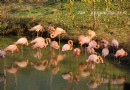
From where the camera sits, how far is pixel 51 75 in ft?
77.0

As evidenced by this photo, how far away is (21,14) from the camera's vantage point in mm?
34062

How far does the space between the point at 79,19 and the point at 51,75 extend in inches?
358

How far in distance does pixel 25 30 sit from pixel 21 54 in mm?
4731

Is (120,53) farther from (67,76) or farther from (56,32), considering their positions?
(56,32)

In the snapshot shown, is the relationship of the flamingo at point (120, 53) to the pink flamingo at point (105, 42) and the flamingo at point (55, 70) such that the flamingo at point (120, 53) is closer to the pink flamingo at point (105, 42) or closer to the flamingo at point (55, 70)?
the pink flamingo at point (105, 42)

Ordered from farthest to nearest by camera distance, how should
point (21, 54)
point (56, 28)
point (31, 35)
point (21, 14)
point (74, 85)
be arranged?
point (21, 14) → point (31, 35) → point (56, 28) → point (21, 54) → point (74, 85)

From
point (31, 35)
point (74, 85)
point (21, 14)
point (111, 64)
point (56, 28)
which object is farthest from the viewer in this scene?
point (21, 14)

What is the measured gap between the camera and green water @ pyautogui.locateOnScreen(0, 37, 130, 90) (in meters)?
21.8

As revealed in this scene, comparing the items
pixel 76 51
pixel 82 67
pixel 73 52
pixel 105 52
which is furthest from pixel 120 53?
pixel 73 52

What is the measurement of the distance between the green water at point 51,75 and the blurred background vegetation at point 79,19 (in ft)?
11.4

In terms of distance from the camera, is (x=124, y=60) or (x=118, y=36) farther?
Result: (x=118, y=36)

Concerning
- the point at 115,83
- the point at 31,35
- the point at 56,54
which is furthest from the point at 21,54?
the point at 115,83

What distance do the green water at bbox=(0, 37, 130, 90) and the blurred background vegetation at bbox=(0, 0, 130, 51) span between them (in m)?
3.47

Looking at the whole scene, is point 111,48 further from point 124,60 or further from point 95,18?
point 95,18
